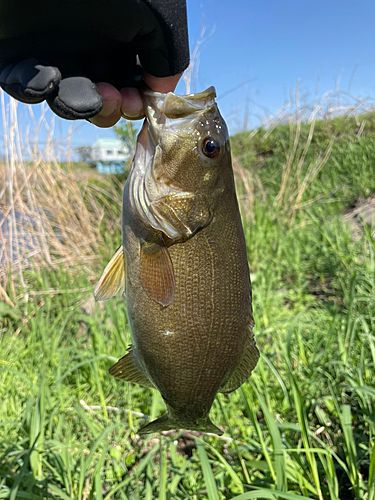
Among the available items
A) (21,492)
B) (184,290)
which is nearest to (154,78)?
(184,290)

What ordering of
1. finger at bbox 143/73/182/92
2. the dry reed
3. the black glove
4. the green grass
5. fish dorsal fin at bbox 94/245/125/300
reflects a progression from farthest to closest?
the dry reed → the green grass → fish dorsal fin at bbox 94/245/125/300 → finger at bbox 143/73/182/92 → the black glove

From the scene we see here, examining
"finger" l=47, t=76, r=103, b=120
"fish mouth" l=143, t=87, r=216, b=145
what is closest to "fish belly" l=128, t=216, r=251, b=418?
"fish mouth" l=143, t=87, r=216, b=145

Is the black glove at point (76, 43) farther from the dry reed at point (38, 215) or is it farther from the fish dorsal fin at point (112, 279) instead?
the dry reed at point (38, 215)

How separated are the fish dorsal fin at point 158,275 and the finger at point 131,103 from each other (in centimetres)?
34

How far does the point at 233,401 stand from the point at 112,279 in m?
1.58

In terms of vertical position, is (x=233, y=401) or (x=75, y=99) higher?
(x=75, y=99)

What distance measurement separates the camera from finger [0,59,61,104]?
1.03 metres

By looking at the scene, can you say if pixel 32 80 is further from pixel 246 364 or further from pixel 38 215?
pixel 38 215

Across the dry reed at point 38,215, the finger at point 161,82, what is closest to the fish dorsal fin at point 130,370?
the finger at point 161,82

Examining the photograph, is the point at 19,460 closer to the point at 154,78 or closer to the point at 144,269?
the point at 144,269

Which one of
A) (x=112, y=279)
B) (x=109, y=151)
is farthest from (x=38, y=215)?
(x=112, y=279)

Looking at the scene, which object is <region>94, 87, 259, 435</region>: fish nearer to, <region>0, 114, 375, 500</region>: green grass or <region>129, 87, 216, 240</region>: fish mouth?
<region>129, 87, 216, 240</region>: fish mouth

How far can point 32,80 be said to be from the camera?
1031mm

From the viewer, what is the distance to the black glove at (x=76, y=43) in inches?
39.9
